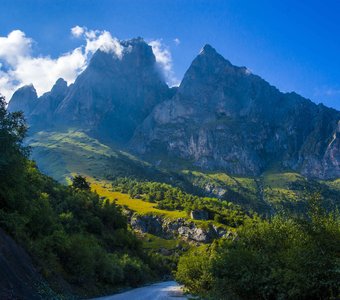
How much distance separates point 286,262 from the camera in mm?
36625

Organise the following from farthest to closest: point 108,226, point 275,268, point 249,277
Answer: point 108,226 → point 249,277 → point 275,268

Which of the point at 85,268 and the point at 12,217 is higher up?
the point at 12,217

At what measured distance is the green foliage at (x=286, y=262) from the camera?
105 ft

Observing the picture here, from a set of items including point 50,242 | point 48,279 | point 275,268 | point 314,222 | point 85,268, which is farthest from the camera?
point 85,268

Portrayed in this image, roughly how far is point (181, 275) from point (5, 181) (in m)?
57.8

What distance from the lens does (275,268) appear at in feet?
126

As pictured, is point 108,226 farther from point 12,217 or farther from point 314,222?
point 314,222

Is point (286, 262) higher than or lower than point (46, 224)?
lower

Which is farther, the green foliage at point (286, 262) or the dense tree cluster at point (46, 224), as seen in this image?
the dense tree cluster at point (46, 224)

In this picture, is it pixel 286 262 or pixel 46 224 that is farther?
pixel 46 224

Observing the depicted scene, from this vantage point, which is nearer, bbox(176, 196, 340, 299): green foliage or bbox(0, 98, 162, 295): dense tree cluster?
bbox(176, 196, 340, 299): green foliage

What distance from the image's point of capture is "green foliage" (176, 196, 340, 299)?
105 ft

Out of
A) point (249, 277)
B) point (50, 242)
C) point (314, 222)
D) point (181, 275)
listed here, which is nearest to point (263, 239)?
point (249, 277)

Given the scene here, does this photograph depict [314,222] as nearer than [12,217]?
Yes
